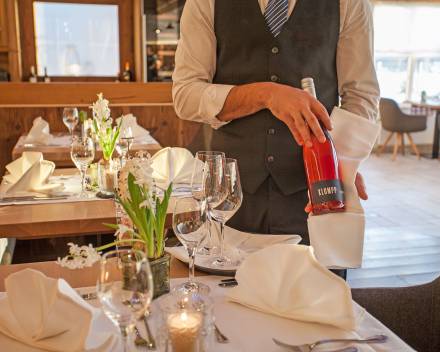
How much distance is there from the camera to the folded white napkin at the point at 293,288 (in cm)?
91

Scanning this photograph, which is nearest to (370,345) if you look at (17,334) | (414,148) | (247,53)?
(17,334)

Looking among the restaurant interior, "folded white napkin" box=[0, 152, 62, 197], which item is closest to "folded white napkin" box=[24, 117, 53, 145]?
the restaurant interior

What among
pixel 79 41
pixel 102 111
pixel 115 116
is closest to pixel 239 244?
pixel 102 111

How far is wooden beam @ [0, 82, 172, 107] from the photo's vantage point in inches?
140

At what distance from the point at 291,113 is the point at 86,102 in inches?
112

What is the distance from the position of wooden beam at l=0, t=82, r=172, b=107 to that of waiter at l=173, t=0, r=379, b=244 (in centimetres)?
226

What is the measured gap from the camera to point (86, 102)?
12.1 ft

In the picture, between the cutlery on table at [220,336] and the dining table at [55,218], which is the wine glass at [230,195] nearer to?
the cutlery on table at [220,336]

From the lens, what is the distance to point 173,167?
202 centimetres

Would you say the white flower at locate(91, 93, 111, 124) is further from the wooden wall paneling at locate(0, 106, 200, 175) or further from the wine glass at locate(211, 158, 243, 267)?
the wooden wall paneling at locate(0, 106, 200, 175)

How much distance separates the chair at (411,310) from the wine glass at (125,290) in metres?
0.76

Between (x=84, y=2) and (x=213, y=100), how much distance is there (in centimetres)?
657

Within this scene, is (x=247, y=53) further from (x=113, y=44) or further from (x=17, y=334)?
(x=113, y=44)

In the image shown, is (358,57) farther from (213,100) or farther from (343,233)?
(343,233)
